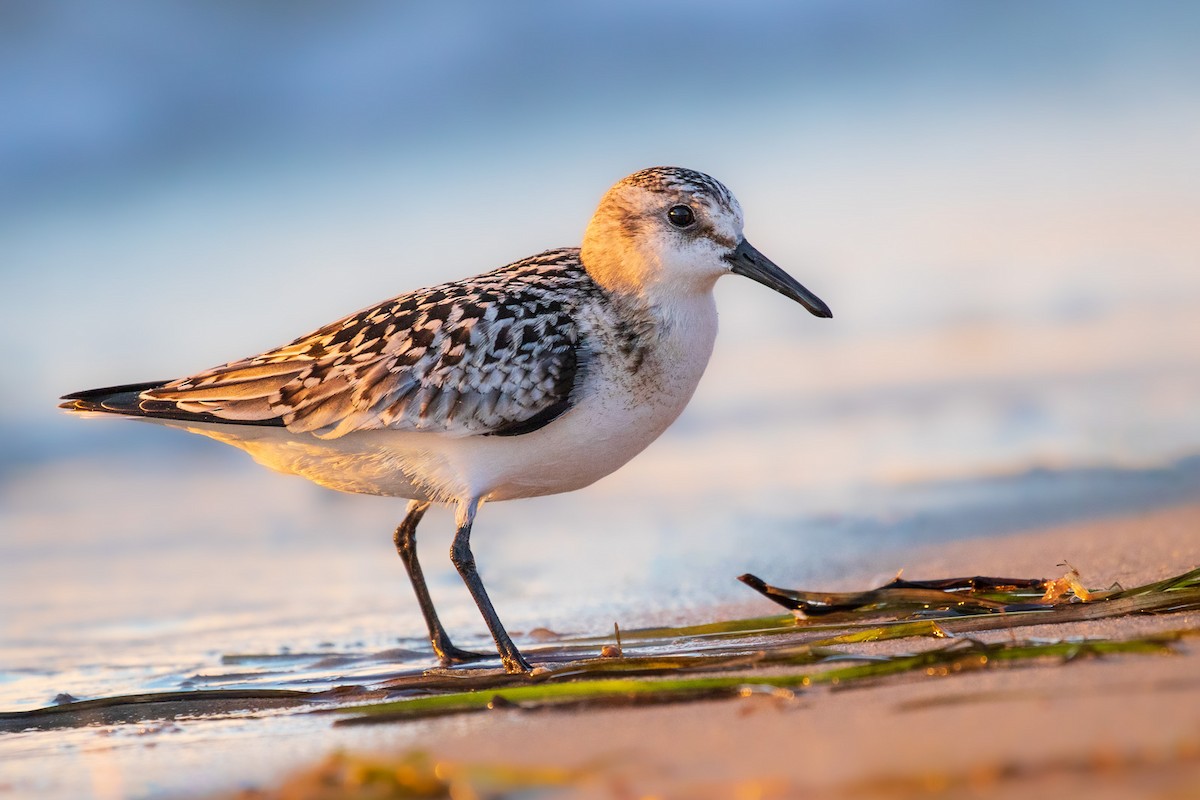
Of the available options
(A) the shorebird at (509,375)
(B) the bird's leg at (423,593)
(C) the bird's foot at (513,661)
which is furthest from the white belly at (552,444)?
(C) the bird's foot at (513,661)

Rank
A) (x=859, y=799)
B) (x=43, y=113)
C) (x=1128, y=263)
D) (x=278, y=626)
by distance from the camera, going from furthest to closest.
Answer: (x=43, y=113) → (x=1128, y=263) → (x=278, y=626) → (x=859, y=799)

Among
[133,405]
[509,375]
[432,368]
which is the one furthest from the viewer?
[133,405]

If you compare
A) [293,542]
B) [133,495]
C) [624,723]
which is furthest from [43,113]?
[624,723]

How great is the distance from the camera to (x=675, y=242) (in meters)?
5.95

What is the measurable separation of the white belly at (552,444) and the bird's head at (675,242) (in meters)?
0.18

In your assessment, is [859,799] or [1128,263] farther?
[1128,263]

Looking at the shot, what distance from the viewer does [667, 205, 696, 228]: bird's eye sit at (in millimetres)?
Result: 5973

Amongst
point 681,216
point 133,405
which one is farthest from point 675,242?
point 133,405

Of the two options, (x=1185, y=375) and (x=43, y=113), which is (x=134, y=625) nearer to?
(x=1185, y=375)

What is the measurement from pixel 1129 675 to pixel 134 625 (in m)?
4.95

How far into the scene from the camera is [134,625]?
6914 millimetres

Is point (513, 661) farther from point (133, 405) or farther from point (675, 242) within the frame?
point (133, 405)

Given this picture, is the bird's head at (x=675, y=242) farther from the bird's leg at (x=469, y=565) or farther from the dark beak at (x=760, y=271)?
the bird's leg at (x=469, y=565)

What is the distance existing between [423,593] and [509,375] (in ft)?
3.96
